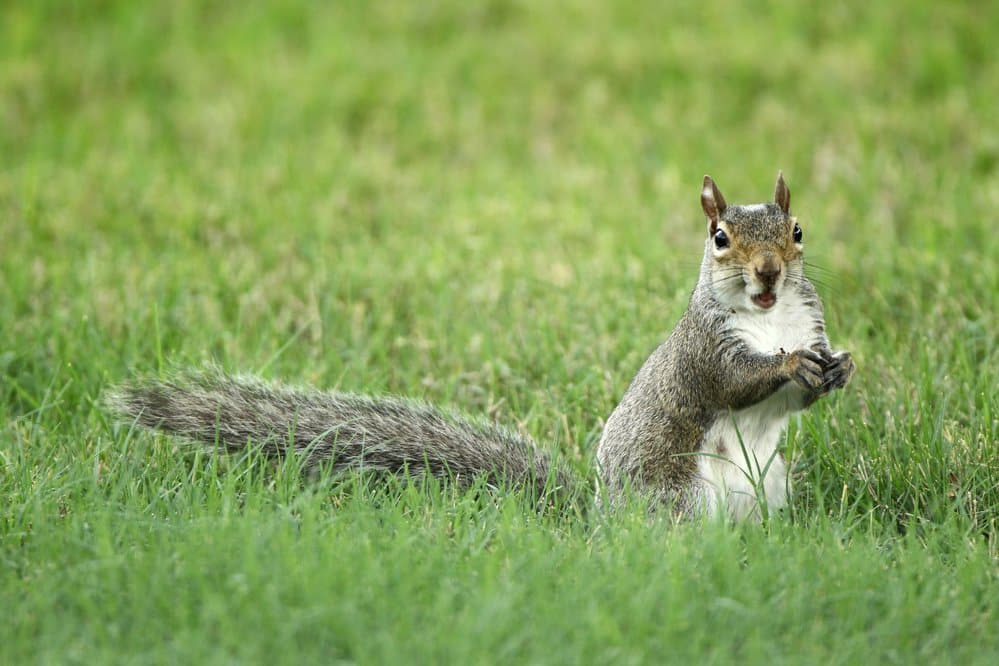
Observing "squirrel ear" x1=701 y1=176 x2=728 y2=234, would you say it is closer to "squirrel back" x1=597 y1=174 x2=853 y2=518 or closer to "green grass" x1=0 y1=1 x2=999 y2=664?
"squirrel back" x1=597 y1=174 x2=853 y2=518

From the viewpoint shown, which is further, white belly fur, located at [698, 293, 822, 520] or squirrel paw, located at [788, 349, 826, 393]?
white belly fur, located at [698, 293, 822, 520]

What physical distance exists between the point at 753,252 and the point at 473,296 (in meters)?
1.82

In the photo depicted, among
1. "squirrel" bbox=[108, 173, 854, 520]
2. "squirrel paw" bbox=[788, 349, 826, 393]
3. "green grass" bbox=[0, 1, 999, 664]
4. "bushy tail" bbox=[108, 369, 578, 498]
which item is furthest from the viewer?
"bushy tail" bbox=[108, 369, 578, 498]

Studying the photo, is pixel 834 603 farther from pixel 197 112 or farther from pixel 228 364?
pixel 197 112

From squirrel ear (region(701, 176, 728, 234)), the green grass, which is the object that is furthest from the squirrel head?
the green grass

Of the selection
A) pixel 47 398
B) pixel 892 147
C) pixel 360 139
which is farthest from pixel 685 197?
pixel 47 398

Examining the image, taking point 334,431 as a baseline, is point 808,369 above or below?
above

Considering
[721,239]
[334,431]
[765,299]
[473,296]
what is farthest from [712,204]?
[473,296]

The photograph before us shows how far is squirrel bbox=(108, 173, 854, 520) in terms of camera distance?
288 cm

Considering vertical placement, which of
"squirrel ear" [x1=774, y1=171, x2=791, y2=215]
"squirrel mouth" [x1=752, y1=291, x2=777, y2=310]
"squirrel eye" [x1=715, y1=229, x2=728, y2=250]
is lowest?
"squirrel mouth" [x1=752, y1=291, x2=777, y2=310]

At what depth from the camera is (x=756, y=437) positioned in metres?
2.99

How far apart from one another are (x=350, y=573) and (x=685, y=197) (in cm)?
361

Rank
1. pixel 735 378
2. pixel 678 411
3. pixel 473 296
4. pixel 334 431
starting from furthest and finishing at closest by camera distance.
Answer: pixel 473 296
pixel 334 431
pixel 678 411
pixel 735 378

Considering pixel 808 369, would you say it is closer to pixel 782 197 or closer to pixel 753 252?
pixel 753 252
